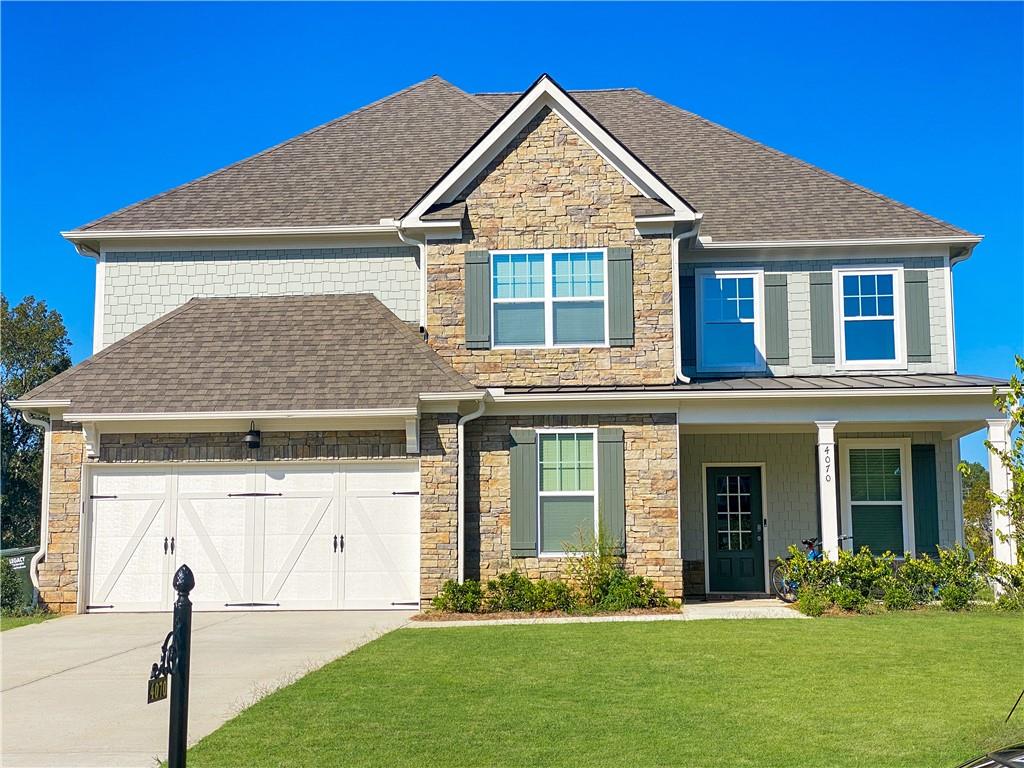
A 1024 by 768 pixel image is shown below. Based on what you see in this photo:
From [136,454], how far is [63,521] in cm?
146

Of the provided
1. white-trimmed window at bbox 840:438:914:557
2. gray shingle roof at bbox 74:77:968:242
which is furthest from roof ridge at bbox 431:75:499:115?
white-trimmed window at bbox 840:438:914:557

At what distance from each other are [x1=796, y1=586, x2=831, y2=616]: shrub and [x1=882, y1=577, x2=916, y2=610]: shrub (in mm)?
855

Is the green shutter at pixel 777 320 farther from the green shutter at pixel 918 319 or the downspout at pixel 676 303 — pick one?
the downspout at pixel 676 303

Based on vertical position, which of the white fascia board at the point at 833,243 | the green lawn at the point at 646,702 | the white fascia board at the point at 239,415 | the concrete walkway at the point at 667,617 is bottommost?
the concrete walkway at the point at 667,617

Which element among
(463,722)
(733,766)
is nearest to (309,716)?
(463,722)

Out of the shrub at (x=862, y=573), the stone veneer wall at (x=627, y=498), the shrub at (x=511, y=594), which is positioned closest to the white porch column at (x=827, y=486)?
the shrub at (x=862, y=573)

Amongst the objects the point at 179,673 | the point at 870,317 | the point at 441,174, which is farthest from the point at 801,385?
the point at 179,673

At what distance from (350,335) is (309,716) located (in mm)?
9421

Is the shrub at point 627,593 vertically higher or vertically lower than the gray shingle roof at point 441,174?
lower

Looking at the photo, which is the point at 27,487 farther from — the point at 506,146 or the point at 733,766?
the point at 733,766

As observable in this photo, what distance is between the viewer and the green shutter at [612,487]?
15375 mm

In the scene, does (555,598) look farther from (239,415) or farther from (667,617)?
(239,415)

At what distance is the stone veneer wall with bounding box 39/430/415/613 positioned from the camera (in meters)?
15.5

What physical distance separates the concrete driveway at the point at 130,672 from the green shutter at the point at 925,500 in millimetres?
8961
